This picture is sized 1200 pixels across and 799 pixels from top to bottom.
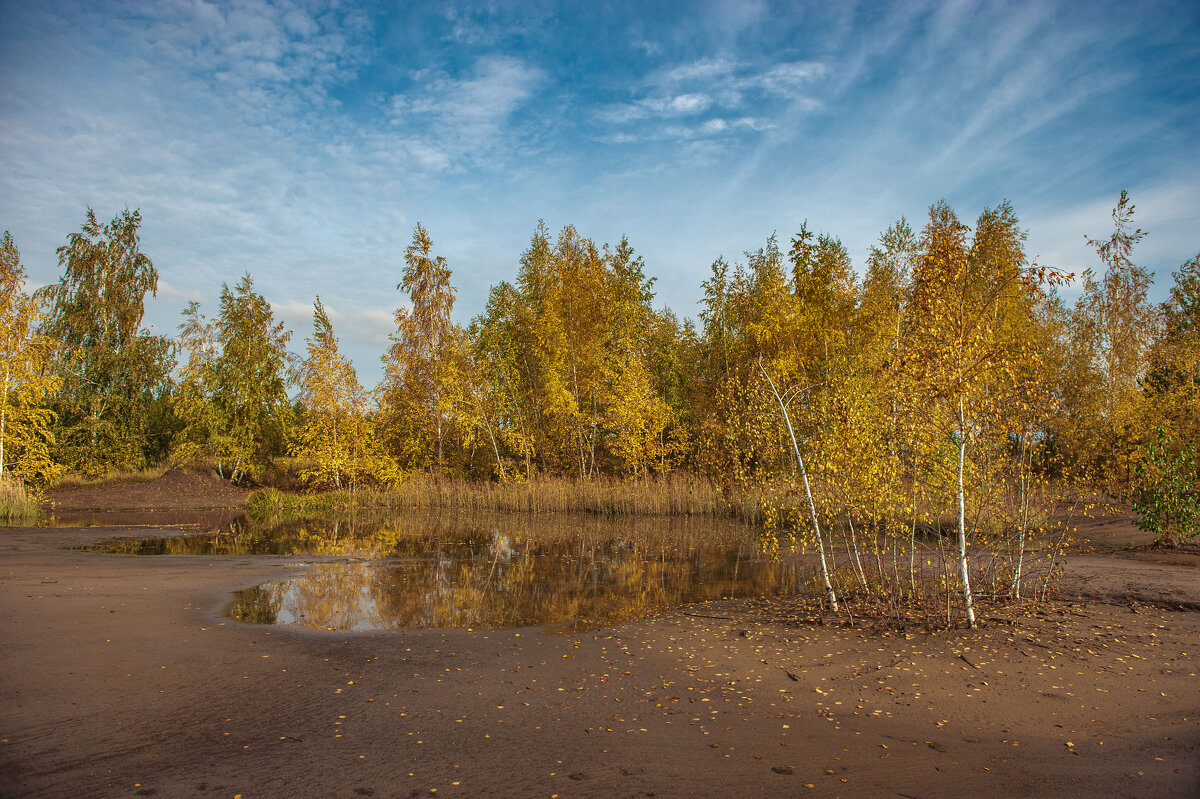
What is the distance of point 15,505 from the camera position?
19375 millimetres

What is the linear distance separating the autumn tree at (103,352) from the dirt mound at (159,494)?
2999mm

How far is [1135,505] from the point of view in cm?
1302

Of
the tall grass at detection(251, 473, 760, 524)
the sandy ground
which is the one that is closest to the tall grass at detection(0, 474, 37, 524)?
the tall grass at detection(251, 473, 760, 524)

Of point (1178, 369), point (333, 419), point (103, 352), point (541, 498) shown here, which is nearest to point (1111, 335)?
point (1178, 369)

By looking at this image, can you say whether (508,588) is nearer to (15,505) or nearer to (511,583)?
(511,583)

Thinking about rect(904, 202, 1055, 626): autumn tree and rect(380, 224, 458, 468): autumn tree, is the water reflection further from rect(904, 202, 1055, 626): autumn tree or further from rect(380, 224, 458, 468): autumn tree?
rect(380, 224, 458, 468): autumn tree

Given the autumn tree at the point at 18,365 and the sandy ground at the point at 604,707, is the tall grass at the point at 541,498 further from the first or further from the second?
the sandy ground at the point at 604,707

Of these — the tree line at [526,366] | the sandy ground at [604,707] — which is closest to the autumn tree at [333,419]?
the tree line at [526,366]

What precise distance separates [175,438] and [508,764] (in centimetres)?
3365

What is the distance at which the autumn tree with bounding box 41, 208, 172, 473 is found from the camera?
29.8 metres

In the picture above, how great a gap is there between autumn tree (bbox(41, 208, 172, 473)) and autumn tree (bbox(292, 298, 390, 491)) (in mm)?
8332

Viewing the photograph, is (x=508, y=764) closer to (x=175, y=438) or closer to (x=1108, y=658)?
(x=1108, y=658)

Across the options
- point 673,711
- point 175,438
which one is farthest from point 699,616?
point 175,438

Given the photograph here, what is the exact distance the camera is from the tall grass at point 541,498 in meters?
25.4
